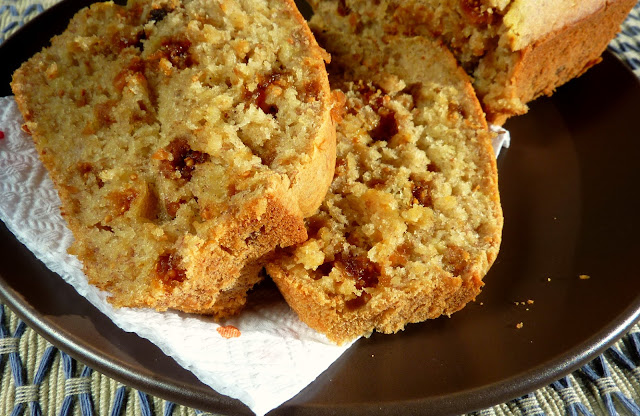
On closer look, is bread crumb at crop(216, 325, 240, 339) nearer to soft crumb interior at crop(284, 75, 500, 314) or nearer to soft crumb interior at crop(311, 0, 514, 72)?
soft crumb interior at crop(284, 75, 500, 314)

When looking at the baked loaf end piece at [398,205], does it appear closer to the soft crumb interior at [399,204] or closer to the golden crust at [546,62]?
the soft crumb interior at [399,204]

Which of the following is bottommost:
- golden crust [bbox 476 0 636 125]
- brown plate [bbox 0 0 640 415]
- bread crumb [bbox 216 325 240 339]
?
bread crumb [bbox 216 325 240 339]

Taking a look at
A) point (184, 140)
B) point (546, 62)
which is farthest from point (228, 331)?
point (546, 62)

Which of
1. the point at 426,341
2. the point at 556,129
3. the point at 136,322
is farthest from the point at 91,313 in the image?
the point at 556,129

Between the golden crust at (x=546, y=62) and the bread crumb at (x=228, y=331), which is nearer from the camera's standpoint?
→ the bread crumb at (x=228, y=331)

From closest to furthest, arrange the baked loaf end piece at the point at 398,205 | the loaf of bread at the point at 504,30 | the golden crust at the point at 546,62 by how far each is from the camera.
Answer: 1. the baked loaf end piece at the point at 398,205
2. the loaf of bread at the point at 504,30
3. the golden crust at the point at 546,62

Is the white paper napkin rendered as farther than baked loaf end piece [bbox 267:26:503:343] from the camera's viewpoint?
No

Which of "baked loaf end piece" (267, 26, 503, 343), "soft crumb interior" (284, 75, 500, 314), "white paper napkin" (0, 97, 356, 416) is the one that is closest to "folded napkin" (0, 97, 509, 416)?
"white paper napkin" (0, 97, 356, 416)

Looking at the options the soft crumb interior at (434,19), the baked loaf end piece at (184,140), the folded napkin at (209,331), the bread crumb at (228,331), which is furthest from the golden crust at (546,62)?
the bread crumb at (228,331)

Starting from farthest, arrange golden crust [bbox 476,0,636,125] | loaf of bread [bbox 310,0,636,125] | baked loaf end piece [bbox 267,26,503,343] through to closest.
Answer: golden crust [bbox 476,0,636,125] → loaf of bread [bbox 310,0,636,125] → baked loaf end piece [bbox 267,26,503,343]
